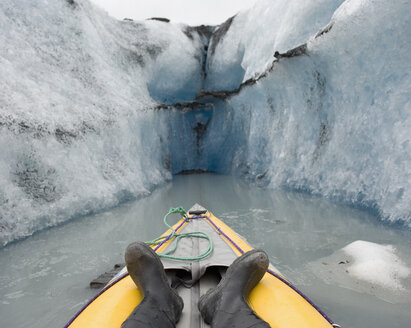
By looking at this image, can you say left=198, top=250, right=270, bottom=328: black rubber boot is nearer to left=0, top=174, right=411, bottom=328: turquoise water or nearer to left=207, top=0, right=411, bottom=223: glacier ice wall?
left=0, top=174, right=411, bottom=328: turquoise water

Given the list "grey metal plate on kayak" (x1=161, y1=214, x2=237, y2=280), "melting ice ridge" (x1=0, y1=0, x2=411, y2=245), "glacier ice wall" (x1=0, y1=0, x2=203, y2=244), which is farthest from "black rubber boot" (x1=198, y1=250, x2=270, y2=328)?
"glacier ice wall" (x1=0, y1=0, x2=203, y2=244)

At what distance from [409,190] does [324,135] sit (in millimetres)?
2795

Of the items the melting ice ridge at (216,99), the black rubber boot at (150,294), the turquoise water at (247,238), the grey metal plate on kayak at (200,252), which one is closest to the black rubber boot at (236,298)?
the black rubber boot at (150,294)

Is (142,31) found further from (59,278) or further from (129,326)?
(129,326)

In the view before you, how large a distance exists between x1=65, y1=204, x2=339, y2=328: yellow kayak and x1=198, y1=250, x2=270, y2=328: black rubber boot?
0.08 meters

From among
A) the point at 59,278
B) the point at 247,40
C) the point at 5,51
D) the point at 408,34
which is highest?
the point at 247,40

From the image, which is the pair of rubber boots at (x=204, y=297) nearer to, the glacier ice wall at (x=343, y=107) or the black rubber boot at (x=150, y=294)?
the black rubber boot at (x=150, y=294)

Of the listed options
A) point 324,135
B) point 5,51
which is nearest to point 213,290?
point 324,135

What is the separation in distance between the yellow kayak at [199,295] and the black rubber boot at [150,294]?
3.3 inches

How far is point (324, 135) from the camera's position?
6.36m

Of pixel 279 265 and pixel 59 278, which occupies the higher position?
pixel 279 265

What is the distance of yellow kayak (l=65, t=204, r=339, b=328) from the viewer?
1.33 metres

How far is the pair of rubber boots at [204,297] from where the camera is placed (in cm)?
127

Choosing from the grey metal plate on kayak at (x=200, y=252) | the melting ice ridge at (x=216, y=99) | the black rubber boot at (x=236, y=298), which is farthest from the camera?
the melting ice ridge at (x=216, y=99)
